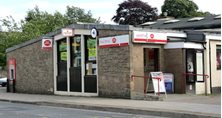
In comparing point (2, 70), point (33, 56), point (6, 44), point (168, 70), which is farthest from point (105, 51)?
point (2, 70)

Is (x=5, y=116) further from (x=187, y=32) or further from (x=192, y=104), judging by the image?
(x=187, y=32)

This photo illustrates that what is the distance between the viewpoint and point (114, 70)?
2070cm

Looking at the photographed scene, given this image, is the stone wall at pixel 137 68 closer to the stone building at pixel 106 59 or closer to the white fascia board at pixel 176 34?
the stone building at pixel 106 59

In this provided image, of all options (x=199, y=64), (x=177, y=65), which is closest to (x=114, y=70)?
(x=177, y=65)

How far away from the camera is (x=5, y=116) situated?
49.2 feet

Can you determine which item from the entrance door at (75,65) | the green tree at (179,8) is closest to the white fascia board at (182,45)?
the entrance door at (75,65)

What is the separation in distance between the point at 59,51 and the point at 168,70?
6306 mm

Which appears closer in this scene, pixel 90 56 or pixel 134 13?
pixel 90 56

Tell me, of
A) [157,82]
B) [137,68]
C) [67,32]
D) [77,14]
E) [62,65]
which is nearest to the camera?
[157,82]

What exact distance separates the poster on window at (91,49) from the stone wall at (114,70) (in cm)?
65

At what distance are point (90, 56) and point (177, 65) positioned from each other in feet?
13.7

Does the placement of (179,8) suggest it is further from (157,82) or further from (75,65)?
(157,82)

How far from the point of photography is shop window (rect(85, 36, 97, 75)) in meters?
22.4

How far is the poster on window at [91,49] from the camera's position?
2228 centimetres
